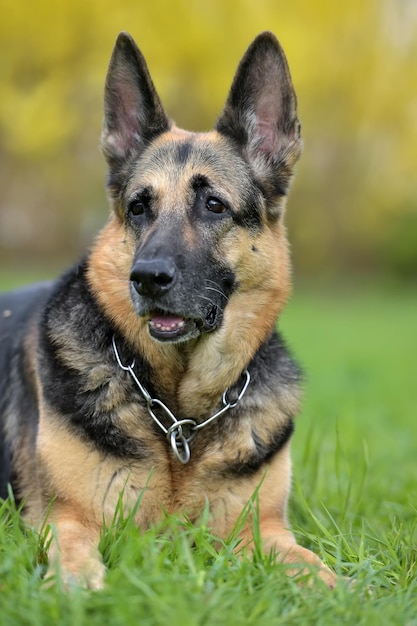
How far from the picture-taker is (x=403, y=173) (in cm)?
2733

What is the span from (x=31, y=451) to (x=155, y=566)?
148 centimetres

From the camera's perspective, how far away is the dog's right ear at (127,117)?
391cm

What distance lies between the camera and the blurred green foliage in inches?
731

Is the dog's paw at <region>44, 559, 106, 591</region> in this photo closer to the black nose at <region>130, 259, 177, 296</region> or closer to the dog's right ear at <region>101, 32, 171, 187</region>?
the black nose at <region>130, 259, 177, 296</region>

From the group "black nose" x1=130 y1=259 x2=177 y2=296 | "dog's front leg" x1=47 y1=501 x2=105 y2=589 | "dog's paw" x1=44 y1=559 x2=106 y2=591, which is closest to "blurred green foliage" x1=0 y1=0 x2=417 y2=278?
"black nose" x1=130 y1=259 x2=177 y2=296

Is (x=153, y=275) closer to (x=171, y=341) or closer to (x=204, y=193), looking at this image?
(x=171, y=341)

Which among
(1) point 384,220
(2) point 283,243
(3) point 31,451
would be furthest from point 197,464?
(1) point 384,220

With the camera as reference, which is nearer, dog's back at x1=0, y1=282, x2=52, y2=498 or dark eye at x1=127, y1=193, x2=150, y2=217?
dark eye at x1=127, y1=193, x2=150, y2=217

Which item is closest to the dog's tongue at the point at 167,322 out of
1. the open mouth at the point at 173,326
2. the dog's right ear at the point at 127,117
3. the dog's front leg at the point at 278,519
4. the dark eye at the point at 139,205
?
the open mouth at the point at 173,326

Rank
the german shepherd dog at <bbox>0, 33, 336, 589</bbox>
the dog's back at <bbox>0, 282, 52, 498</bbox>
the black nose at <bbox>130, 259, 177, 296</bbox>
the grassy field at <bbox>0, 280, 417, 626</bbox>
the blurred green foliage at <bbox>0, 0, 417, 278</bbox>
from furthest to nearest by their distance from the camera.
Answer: the blurred green foliage at <bbox>0, 0, 417, 278</bbox>
the dog's back at <bbox>0, 282, 52, 498</bbox>
the german shepherd dog at <bbox>0, 33, 336, 589</bbox>
the black nose at <bbox>130, 259, 177, 296</bbox>
the grassy field at <bbox>0, 280, 417, 626</bbox>

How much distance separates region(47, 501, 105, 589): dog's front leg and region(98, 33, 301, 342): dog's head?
0.86 meters

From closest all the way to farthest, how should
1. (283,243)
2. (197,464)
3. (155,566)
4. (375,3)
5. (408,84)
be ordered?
Result: (155,566) → (197,464) → (283,243) → (375,3) → (408,84)

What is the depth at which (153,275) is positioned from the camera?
3199 millimetres

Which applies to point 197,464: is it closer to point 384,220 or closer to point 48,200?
point 48,200
